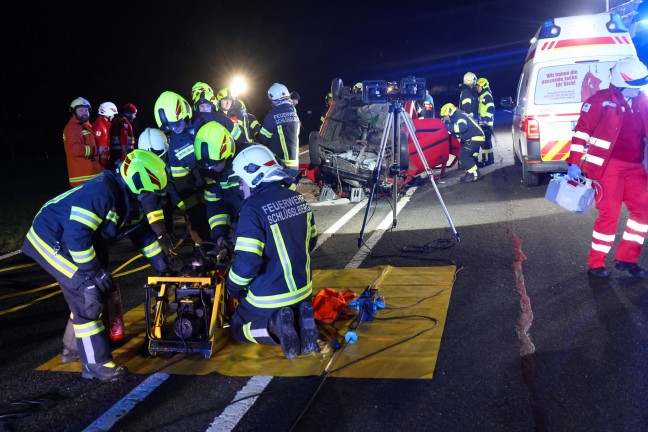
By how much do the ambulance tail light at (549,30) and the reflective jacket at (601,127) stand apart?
4.51 meters

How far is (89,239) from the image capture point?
4082mm

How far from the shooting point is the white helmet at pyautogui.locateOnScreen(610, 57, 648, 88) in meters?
5.32

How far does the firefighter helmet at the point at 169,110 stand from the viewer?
6436 mm

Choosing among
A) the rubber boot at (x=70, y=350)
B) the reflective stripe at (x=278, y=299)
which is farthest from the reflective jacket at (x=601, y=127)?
the rubber boot at (x=70, y=350)

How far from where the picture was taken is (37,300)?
6.13m

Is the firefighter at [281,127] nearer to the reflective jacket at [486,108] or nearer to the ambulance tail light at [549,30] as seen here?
the ambulance tail light at [549,30]

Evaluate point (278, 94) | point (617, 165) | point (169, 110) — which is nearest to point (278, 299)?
point (169, 110)

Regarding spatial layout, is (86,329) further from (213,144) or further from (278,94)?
(278,94)

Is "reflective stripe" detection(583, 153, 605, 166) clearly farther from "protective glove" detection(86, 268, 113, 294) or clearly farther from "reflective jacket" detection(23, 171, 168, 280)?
"protective glove" detection(86, 268, 113, 294)

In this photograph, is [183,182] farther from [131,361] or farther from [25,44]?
[25,44]

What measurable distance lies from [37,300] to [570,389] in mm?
5230

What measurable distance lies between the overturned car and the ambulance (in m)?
2.01

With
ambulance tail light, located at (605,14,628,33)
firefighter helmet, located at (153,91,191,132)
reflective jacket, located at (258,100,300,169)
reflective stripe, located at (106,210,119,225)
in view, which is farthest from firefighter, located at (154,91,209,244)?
ambulance tail light, located at (605,14,628,33)

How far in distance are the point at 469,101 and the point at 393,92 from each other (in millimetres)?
6493
